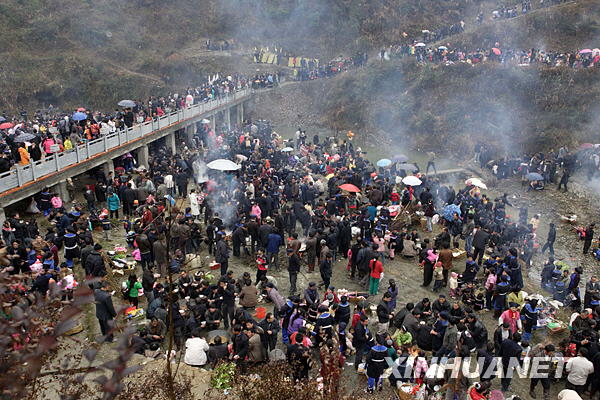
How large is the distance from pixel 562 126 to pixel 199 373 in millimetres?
26340

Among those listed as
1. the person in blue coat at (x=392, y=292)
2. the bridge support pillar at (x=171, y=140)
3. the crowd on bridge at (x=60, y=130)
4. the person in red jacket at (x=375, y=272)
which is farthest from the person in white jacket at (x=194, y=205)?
the bridge support pillar at (x=171, y=140)

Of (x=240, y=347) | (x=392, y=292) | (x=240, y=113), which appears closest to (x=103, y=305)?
(x=240, y=347)

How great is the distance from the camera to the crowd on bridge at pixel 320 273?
9.32 m

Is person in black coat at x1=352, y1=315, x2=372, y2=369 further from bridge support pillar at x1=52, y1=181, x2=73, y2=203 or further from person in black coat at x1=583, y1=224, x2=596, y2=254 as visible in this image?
bridge support pillar at x1=52, y1=181, x2=73, y2=203

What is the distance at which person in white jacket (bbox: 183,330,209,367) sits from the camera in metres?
9.41

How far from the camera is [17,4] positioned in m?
47.1

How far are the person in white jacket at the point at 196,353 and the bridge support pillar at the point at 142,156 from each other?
1581 cm

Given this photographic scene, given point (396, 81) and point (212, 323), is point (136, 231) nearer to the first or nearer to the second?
point (212, 323)

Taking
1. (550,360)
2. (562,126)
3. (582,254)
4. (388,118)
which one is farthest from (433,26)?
(550,360)

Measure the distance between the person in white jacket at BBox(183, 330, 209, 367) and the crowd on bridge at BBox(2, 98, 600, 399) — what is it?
0.08 ft

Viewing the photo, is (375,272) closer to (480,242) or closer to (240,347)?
(480,242)

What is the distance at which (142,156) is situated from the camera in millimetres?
23641

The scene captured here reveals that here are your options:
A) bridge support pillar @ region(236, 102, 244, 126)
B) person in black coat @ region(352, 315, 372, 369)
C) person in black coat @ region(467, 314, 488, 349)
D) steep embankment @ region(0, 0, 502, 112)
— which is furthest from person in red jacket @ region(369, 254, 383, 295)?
steep embankment @ region(0, 0, 502, 112)

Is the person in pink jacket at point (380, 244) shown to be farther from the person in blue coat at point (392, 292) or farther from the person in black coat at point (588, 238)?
the person in black coat at point (588, 238)
